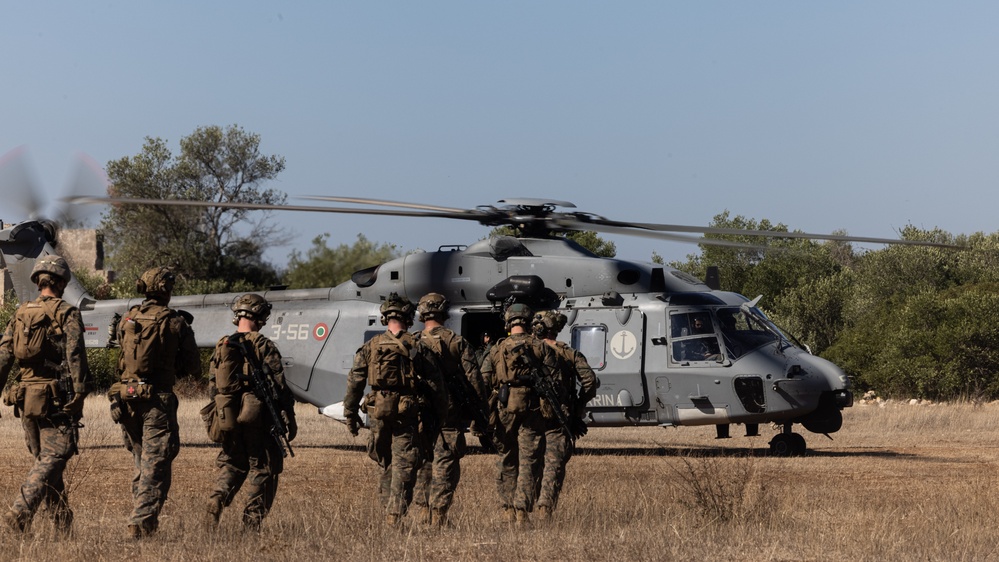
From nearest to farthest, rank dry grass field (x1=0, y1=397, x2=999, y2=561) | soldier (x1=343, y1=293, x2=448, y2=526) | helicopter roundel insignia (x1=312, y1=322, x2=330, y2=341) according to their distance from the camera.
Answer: dry grass field (x1=0, y1=397, x2=999, y2=561)
soldier (x1=343, y1=293, x2=448, y2=526)
helicopter roundel insignia (x1=312, y1=322, x2=330, y2=341)

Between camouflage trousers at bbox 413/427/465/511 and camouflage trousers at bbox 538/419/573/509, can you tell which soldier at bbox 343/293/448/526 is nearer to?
camouflage trousers at bbox 413/427/465/511

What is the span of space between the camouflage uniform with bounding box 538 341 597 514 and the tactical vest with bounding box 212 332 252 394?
233 cm

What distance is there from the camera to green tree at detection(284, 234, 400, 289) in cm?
1859

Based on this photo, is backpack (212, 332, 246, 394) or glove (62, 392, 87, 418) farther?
backpack (212, 332, 246, 394)

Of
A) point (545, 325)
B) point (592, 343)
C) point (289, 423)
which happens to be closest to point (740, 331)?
point (592, 343)

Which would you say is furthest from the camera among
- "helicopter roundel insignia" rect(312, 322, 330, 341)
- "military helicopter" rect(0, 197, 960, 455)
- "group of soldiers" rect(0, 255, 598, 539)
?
"helicopter roundel insignia" rect(312, 322, 330, 341)

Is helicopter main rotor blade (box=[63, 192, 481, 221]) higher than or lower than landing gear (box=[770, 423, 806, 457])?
higher

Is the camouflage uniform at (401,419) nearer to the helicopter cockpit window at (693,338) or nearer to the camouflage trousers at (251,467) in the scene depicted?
the camouflage trousers at (251,467)

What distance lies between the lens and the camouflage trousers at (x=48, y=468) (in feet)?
24.3

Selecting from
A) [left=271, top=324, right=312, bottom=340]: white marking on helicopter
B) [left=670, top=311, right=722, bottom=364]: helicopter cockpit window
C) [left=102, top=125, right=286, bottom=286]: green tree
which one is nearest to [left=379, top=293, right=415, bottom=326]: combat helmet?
[left=670, top=311, right=722, bottom=364]: helicopter cockpit window

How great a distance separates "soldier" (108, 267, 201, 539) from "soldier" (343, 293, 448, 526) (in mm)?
1196

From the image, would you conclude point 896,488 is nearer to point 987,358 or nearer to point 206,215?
point 987,358

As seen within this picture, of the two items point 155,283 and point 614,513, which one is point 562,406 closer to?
point 614,513

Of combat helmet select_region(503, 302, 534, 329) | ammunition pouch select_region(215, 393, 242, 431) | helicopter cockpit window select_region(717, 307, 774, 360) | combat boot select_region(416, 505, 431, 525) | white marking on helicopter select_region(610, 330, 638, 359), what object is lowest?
combat boot select_region(416, 505, 431, 525)
